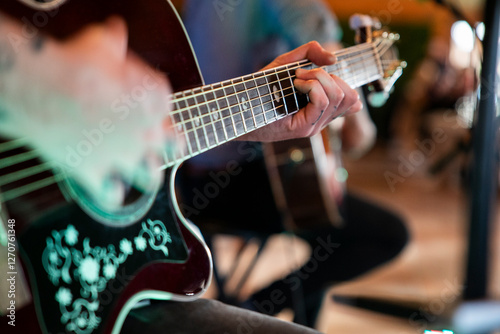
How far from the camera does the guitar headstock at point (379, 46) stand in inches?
34.0

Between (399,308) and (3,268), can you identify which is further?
(399,308)

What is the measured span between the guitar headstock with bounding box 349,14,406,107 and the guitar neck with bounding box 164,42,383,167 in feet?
0.41

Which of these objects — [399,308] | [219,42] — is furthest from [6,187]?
[399,308]

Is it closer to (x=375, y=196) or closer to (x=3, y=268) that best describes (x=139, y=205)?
(x=3, y=268)

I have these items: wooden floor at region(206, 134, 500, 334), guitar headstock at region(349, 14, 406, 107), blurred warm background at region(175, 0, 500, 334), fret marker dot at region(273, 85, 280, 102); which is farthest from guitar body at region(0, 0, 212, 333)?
wooden floor at region(206, 134, 500, 334)

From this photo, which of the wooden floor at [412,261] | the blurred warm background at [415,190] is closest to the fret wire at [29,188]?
the blurred warm background at [415,190]

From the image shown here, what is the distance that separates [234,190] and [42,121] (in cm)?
81

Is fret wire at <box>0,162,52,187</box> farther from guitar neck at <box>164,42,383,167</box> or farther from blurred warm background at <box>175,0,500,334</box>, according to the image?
blurred warm background at <box>175,0,500,334</box>

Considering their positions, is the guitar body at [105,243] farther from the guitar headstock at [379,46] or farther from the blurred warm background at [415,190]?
the blurred warm background at [415,190]

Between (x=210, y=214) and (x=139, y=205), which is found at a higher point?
(x=139, y=205)

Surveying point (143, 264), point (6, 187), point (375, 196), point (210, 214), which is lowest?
point (375, 196)

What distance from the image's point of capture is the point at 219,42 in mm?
1135

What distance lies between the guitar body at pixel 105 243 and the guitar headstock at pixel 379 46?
42 centimetres

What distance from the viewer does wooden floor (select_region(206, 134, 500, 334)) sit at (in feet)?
4.88
